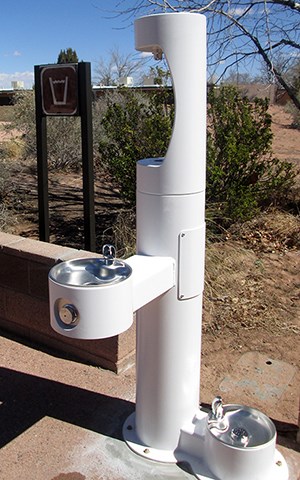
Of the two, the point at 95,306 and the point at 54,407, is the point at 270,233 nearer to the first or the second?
the point at 54,407

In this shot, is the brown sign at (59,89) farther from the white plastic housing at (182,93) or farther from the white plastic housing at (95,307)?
the white plastic housing at (95,307)

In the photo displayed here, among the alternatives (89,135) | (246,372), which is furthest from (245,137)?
(246,372)

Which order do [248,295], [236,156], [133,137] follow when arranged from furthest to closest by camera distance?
[133,137], [236,156], [248,295]

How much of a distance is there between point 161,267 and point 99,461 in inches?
39.1

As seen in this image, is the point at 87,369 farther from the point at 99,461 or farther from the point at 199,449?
the point at 199,449

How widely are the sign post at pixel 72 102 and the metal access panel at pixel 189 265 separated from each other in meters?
1.87

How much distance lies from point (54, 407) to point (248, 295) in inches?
77.4

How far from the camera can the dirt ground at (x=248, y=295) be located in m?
2.97

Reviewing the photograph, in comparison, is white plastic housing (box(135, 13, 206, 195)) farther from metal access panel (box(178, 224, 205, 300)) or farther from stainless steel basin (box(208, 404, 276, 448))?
stainless steel basin (box(208, 404, 276, 448))

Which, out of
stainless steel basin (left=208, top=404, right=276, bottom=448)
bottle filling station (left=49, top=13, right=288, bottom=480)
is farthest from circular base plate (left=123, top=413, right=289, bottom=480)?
stainless steel basin (left=208, top=404, right=276, bottom=448)

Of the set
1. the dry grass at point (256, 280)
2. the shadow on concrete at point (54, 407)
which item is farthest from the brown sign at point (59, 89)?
the shadow on concrete at point (54, 407)

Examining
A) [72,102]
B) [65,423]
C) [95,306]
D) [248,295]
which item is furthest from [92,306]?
[248,295]

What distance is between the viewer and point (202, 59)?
2.04 metres

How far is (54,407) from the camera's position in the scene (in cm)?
277
